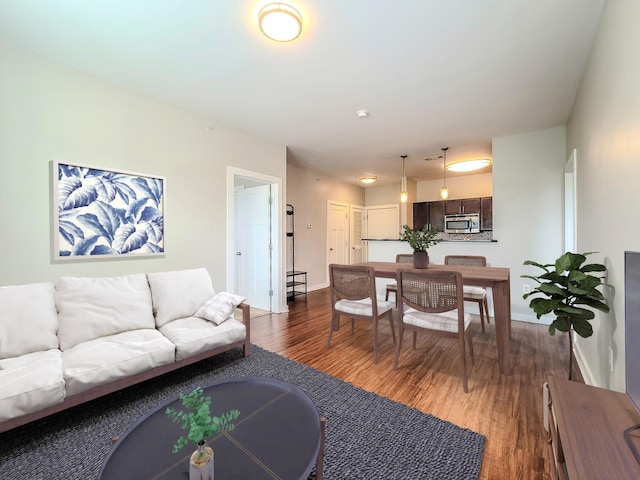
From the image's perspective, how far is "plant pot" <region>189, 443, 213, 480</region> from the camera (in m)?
0.93

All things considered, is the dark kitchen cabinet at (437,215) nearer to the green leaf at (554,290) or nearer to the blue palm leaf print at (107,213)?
the green leaf at (554,290)

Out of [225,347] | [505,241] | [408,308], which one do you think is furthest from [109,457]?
[505,241]

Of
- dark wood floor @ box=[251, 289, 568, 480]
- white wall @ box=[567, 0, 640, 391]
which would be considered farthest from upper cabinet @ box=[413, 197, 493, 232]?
white wall @ box=[567, 0, 640, 391]

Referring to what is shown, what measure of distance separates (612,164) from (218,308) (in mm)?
3089

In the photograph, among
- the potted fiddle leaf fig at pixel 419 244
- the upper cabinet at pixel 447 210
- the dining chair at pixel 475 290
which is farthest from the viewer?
the upper cabinet at pixel 447 210

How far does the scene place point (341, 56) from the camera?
7.38 feet

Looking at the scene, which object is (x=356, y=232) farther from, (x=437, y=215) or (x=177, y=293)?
(x=177, y=293)

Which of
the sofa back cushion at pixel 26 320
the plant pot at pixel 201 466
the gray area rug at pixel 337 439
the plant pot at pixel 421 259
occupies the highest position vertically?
the plant pot at pixel 421 259

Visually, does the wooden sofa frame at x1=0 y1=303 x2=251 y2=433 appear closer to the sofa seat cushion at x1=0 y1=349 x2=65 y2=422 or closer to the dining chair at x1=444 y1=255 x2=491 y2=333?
the sofa seat cushion at x1=0 y1=349 x2=65 y2=422

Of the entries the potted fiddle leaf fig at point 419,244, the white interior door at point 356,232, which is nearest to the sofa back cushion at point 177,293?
the potted fiddle leaf fig at point 419,244

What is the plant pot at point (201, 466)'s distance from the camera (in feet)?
3.04

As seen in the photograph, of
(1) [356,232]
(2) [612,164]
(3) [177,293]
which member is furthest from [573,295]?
(1) [356,232]

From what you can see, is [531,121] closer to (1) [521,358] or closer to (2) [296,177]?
(1) [521,358]

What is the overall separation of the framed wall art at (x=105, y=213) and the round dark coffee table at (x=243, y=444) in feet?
6.36
